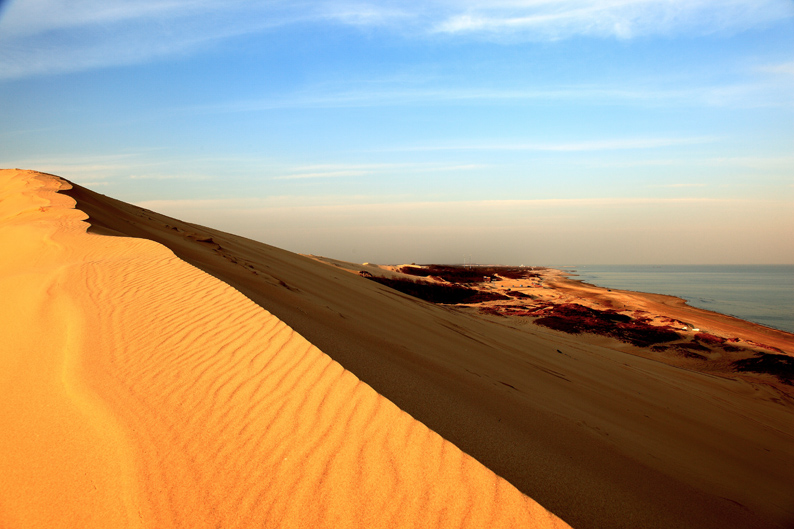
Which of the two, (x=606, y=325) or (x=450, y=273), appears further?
(x=450, y=273)

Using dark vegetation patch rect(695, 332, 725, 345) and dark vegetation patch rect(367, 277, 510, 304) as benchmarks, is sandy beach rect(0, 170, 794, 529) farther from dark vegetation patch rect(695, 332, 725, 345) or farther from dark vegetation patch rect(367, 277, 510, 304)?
dark vegetation patch rect(367, 277, 510, 304)

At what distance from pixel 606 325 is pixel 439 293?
670 centimetres

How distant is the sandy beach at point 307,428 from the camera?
6.32ft

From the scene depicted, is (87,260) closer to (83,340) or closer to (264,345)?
(83,340)

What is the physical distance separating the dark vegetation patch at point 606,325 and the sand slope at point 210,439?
425 inches

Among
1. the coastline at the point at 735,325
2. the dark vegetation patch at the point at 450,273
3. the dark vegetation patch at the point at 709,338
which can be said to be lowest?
the dark vegetation patch at the point at 450,273

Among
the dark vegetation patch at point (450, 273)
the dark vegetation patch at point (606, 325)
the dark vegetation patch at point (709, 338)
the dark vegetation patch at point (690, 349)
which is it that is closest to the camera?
the dark vegetation patch at point (690, 349)

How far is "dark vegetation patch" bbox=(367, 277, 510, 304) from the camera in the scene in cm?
1664

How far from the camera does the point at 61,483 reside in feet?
6.72

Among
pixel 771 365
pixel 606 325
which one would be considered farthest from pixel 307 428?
pixel 606 325

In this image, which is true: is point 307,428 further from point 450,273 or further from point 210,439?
point 450,273

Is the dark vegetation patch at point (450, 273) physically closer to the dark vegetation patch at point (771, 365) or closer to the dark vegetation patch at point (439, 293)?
the dark vegetation patch at point (439, 293)

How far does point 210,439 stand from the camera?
2.25 metres

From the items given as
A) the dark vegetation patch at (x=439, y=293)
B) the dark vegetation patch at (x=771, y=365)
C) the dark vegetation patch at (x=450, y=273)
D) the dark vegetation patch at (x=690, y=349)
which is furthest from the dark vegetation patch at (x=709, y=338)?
the dark vegetation patch at (x=450, y=273)
